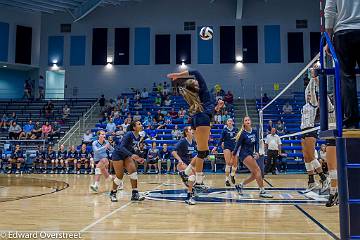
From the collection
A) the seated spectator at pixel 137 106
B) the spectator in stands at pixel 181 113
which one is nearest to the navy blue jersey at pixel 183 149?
the spectator in stands at pixel 181 113

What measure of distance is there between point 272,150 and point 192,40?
Answer: 1263 centimetres

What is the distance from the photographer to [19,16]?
88.4ft

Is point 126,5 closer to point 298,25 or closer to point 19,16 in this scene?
point 19,16

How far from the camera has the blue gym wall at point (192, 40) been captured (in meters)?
25.2

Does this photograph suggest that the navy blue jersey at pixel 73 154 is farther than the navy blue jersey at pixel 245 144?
Yes

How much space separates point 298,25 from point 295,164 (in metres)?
11.5

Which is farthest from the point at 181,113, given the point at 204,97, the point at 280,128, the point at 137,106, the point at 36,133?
the point at 204,97

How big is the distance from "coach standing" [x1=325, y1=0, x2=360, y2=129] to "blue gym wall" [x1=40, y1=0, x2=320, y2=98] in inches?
845

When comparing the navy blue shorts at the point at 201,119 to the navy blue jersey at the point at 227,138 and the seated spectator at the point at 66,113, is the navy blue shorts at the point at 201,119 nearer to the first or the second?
the navy blue jersey at the point at 227,138

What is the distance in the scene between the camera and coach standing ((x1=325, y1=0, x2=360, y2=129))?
3.29 m

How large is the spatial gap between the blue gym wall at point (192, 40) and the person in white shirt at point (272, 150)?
30.5 ft

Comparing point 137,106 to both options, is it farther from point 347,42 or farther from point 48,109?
point 347,42

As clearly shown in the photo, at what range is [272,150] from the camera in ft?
50.0

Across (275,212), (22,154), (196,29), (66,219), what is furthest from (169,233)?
(196,29)
